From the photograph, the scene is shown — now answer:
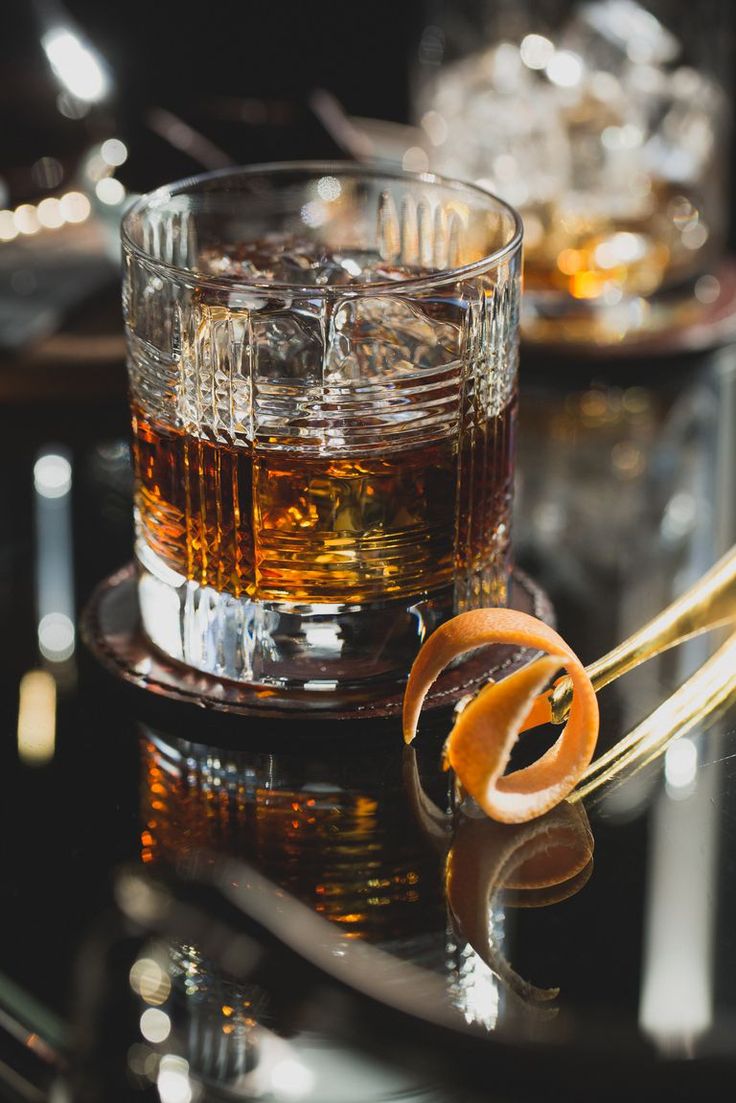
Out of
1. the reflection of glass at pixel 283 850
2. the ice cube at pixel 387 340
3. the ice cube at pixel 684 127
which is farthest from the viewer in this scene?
the ice cube at pixel 684 127

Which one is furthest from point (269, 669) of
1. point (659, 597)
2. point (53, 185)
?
point (53, 185)

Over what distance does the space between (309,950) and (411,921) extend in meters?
0.04

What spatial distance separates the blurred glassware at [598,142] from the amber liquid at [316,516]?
1.47 ft

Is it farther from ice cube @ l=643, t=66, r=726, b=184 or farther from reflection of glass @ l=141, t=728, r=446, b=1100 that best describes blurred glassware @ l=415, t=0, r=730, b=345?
reflection of glass @ l=141, t=728, r=446, b=1100

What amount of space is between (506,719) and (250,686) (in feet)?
0.43

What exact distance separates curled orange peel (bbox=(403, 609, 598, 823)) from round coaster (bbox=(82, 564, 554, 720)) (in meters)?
0.02

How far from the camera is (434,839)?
0.63 metres

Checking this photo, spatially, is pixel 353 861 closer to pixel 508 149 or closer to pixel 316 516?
pixel 316 516

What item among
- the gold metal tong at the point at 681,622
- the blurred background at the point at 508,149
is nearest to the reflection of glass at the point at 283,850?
the gold metal tong at the point at 681,622

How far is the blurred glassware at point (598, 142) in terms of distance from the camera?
1.16 meters

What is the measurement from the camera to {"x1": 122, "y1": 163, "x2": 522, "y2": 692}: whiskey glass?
0.64 m

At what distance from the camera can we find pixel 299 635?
671 millimetres

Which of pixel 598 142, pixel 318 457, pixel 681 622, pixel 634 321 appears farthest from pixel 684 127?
pixel 318 457

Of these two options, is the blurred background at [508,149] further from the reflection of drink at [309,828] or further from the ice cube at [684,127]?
the reflection of drink at [309,828]
